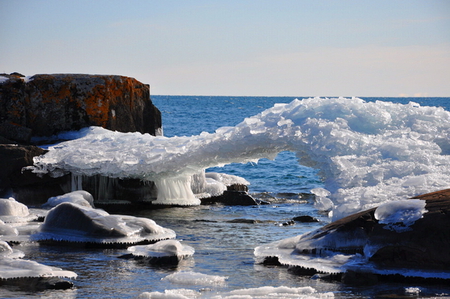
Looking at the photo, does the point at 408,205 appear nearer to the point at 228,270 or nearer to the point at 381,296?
the point at 381,296

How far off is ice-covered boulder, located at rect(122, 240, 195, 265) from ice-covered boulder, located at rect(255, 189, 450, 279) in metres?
1.24

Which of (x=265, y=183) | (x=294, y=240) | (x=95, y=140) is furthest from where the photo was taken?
(x=265, y=183)

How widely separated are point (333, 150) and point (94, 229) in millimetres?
3574

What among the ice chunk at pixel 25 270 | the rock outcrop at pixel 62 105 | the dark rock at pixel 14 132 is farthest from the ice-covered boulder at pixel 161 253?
the dark rock at pixel 14 132

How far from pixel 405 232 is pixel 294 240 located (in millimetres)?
1595

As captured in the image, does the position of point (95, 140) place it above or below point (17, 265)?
above

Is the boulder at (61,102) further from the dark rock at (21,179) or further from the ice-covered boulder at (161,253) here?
the ice-covered boulder at (161,253)

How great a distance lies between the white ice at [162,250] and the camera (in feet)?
23.5

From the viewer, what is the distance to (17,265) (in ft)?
20.6

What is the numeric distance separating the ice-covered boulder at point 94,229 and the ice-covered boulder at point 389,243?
7.28 ft

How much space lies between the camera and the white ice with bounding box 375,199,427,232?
636 centimetres

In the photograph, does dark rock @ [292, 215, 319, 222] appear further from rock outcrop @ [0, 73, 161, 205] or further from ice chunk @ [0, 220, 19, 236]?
ice chunk @ [0, 220, 19, 236]

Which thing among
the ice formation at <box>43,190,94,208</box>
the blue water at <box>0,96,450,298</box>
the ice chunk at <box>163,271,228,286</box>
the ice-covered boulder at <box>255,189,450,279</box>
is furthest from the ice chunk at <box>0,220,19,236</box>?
the ice-covered boulder at <box>255,189,450,279</box>

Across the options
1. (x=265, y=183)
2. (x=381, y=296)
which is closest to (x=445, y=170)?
(x=381, y=296)
